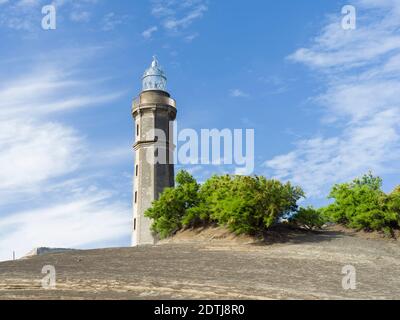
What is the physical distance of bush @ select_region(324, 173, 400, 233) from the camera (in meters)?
35.5

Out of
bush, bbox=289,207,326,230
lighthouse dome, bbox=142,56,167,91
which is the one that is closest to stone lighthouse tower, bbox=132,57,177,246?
lighthouse dome, bbox=142,56,167,91

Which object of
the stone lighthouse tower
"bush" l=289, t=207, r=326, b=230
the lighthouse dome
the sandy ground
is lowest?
the sandy ground

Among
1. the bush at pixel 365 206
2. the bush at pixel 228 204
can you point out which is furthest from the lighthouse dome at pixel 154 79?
the bush at pixel 365 206

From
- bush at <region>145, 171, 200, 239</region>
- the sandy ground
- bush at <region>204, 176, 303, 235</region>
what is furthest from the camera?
bush at <region>145, 171, 200, 239</region>

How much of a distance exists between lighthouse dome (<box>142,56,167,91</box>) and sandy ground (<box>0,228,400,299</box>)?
71.5ft

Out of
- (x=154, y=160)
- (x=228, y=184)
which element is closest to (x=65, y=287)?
(x=228, y=184)

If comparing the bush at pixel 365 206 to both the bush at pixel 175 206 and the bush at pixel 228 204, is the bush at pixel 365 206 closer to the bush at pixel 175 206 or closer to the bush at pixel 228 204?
the bush at pixel 228 204

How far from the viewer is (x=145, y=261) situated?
26203 millimetres

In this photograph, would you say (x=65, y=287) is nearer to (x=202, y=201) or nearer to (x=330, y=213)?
(x=202, y=201)

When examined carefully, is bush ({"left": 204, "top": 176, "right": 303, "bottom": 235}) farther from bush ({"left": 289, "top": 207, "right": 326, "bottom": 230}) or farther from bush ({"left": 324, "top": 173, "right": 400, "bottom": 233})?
bush ({"left": 324, "top": 173, "right": 400, "bottom": 233})

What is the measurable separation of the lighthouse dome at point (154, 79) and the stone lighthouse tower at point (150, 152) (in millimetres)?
753

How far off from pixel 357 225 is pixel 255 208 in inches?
332

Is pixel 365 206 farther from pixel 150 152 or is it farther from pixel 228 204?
pixel 150 152

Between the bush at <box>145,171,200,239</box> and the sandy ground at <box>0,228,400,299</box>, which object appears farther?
the bush at <box>145,171,200,239</box>
